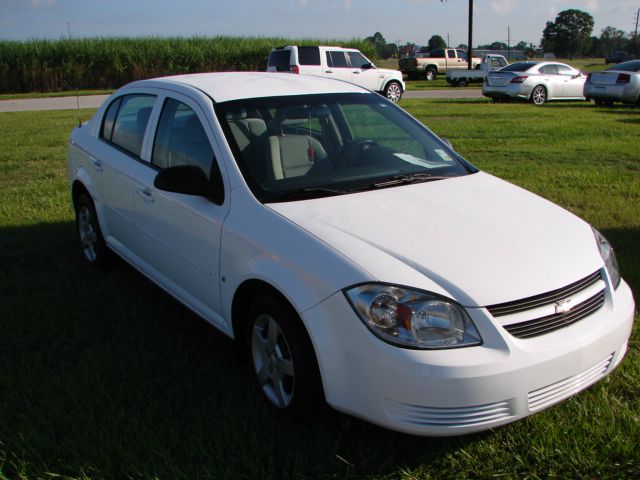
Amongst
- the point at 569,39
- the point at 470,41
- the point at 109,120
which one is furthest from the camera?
the point at 569,39

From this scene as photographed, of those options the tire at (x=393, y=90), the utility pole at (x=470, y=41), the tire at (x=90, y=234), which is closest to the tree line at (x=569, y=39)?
the utility pole at (x=470, y=41)

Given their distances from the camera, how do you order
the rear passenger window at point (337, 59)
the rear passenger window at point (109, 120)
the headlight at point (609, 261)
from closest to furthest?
1. the headlight at point (609, 261)
2. the rear passenger window at point (109, 120)
3. the rear passenger window at point (337, 59)

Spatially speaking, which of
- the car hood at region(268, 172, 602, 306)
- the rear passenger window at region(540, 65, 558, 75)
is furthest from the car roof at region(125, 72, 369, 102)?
the rear passenger window at region(540, 65, 558, 75)

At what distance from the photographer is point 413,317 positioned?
2.63 m

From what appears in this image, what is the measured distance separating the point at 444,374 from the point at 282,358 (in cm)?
86

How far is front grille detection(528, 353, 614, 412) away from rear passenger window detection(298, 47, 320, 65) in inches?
792

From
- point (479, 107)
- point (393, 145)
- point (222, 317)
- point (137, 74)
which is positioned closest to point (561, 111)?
point (479, 107)

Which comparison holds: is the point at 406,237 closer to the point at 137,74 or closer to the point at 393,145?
the point at 393,145

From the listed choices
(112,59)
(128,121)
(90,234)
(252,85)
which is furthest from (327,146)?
(112,59)

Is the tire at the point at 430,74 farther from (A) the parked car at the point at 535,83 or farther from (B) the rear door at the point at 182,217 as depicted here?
(B) the rear door at the point at 182,217

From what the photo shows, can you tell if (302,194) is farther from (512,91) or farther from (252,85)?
(512,91)

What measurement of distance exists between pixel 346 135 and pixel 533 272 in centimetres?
179

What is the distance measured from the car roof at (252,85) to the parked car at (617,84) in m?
15.6

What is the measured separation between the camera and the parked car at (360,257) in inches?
103
